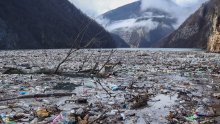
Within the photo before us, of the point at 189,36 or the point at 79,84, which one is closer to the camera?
the point at 79,84

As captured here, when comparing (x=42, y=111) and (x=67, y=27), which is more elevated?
(x=67, y=27)

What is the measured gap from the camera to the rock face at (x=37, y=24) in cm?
9391

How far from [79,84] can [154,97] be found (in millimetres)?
3804

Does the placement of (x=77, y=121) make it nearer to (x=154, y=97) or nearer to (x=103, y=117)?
(x=103, y=117)

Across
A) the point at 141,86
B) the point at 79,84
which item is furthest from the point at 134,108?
the point at 79,84

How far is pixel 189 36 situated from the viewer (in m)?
198

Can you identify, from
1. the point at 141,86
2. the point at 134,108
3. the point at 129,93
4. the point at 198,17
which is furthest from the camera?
the point at 198,17

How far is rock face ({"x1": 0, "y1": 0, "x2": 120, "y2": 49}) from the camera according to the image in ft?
308

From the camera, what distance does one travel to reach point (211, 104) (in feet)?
29.0

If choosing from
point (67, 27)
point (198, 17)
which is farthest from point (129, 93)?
point (198, 17)

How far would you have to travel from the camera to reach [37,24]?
11381 cm

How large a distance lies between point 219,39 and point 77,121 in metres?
60.0

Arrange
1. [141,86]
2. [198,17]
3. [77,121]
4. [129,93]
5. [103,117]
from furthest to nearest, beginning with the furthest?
[198,17]
[141,86]
[129,93]
[103,117]
[77,121]

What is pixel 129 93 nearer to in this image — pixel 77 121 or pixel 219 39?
pixel 77 121
